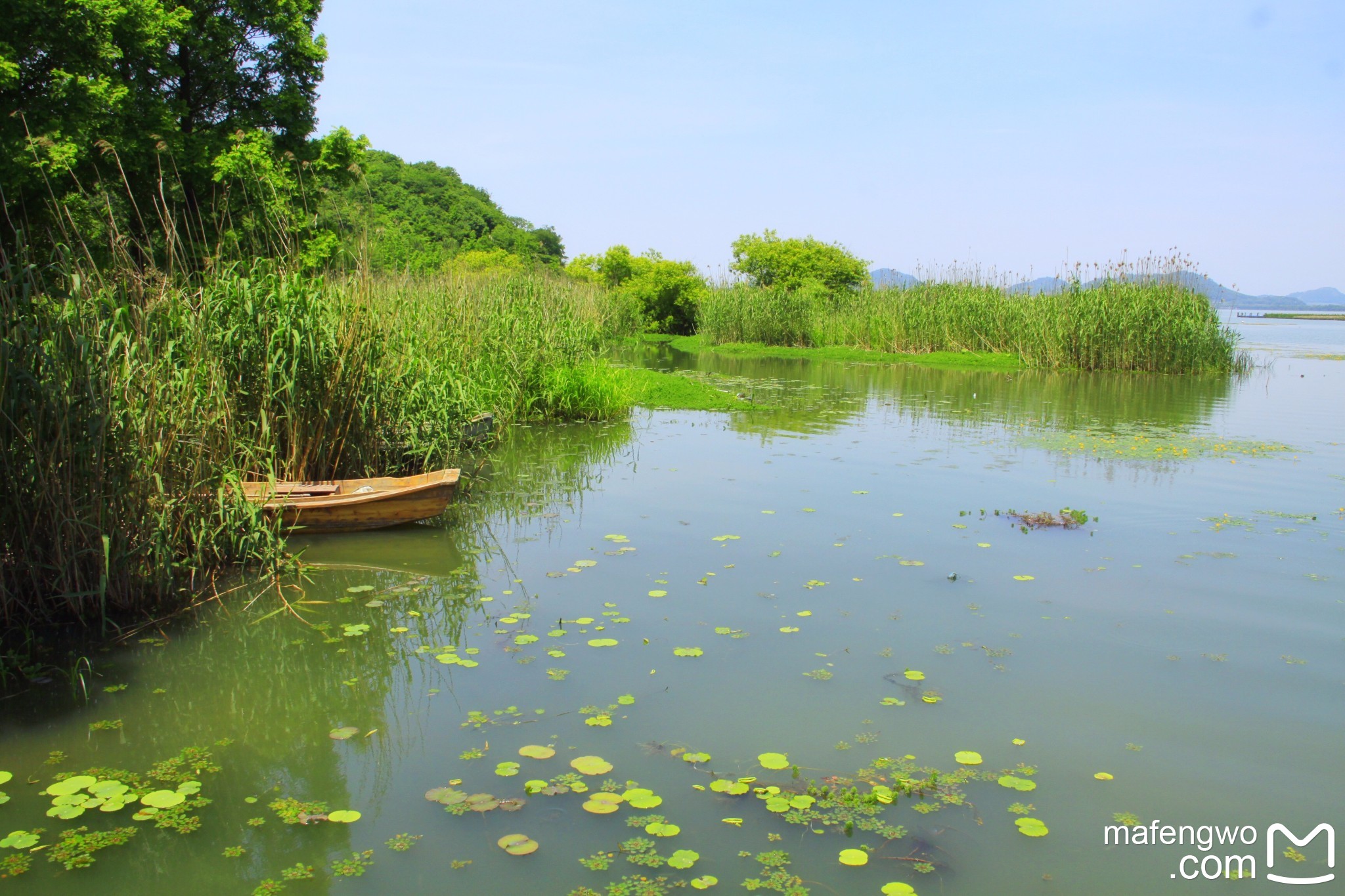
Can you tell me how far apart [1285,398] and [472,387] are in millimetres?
15547

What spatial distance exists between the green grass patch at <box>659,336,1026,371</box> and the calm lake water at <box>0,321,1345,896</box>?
1517 centimetres

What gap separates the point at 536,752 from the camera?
12.1 ft

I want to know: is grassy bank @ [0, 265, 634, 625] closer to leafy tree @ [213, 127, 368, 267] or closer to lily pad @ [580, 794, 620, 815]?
lily pad @ [580, 794, 620, 815]

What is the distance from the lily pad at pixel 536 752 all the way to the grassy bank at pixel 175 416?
245 cm

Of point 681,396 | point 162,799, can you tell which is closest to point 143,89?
point 681,396

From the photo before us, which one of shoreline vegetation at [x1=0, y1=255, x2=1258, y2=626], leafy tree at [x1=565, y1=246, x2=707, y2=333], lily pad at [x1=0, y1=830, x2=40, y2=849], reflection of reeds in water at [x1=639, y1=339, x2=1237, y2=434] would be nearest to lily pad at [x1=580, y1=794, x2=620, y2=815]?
lily pad at [x1=0, y1=830, x2=40, y2=849]

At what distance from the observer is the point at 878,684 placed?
4395 millimetres

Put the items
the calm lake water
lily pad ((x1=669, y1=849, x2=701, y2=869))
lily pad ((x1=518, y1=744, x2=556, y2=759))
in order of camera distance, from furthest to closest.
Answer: lily pad ((x1=518, y1=744, x2=556, y2=759))
the calm lake water
lily pad ((x1=669, y1=849, x2=701, y2=869))

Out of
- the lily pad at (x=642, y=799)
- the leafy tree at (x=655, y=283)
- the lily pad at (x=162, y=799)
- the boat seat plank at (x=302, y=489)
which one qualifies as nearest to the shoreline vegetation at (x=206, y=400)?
the boat seat plank at (x=302, y=489)

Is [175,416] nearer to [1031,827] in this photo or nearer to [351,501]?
[351,501]

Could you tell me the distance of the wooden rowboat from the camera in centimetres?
621

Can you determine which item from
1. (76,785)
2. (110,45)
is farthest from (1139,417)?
(110,45)

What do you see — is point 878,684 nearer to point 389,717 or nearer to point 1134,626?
point 1134,626

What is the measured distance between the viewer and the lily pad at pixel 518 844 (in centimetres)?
305
